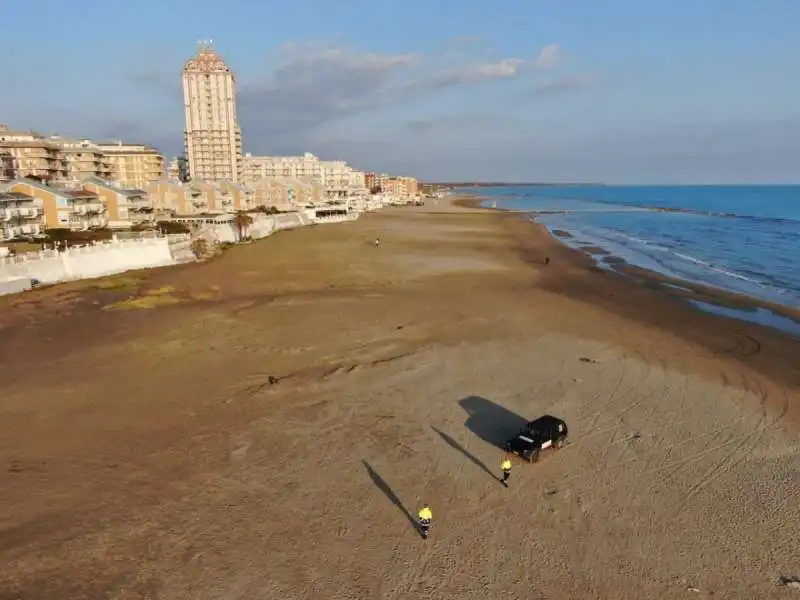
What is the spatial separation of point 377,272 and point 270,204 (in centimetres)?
6817

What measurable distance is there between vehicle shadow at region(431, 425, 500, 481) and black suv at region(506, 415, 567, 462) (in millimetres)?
1190

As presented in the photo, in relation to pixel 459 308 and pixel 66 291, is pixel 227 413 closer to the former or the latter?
pixel 459 308

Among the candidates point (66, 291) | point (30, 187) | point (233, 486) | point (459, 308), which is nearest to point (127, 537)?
point (233, 486)

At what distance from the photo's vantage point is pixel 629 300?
124 ft

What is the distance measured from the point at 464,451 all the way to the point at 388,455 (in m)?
2.52

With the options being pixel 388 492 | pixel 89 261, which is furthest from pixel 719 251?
pixel 89 261

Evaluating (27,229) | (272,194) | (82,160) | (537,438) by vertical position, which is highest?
(82,160)

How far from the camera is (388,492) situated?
15.2m

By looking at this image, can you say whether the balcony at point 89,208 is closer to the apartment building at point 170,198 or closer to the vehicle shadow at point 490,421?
the apartment building at point 170,198

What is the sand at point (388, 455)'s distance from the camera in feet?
40.1

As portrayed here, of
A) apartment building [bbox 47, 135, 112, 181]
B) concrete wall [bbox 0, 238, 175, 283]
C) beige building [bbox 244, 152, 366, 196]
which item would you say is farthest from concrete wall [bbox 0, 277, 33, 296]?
beige building [bbox 244, 152, 366, 196]

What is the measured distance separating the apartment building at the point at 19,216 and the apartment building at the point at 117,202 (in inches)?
435

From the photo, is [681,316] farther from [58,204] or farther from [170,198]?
[170,198]

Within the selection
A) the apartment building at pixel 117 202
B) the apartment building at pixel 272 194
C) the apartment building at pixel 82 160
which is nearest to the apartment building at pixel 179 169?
the apartment building at pixel 82 160
